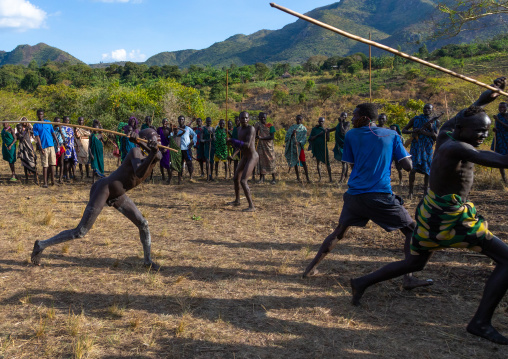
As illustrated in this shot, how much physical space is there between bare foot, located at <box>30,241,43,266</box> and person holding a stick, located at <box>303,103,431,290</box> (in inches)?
134

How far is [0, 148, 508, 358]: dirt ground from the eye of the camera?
10.5 ft

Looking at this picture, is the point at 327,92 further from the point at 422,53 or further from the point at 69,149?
the point at 69,149

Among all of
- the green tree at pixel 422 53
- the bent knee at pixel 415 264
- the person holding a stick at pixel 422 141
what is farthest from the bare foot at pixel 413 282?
the green tree at pixel 422 53

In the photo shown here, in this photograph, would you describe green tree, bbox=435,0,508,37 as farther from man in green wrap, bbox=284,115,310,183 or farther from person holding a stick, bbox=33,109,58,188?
person holding a stick, bbox=33,109,58,188

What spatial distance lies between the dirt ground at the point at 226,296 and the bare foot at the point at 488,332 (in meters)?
0.06

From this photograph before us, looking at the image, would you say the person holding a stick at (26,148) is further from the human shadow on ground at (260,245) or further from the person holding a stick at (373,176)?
the person holding a stick at (373,176)

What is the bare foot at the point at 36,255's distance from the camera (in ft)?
15.3

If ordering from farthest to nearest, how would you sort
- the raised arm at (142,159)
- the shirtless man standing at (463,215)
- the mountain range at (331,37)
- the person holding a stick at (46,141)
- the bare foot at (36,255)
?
the mountain range at (331,37) → the person holding a stick at (46,141) → the bare foot at (36,255) → the raised arm at (142,159) → the shirtless man standing at (463,215)

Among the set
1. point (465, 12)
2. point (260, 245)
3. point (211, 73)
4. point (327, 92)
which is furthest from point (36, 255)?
point (211, 73)

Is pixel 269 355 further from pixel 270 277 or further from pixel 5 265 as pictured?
pixel 5 265

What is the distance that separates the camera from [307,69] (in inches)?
2510

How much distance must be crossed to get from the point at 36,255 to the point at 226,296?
2.34m

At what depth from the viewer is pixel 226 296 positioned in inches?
163

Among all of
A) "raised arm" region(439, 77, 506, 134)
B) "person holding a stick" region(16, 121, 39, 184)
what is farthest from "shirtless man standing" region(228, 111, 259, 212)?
"person holding a stick" region(16, 121, 39, 184)
